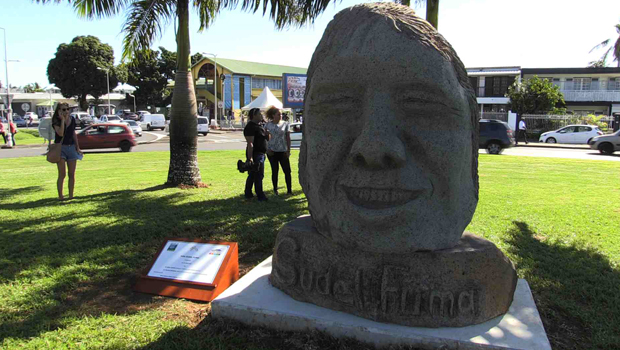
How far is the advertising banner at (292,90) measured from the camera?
33219 mm

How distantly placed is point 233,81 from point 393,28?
44.5 m

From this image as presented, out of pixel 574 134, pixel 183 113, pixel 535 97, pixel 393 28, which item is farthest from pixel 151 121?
pixel 393 28

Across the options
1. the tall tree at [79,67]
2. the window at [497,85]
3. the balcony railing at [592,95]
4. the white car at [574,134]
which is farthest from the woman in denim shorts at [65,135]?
the tall tree at [79,67]

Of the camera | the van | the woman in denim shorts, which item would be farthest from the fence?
the woman in denim shorts

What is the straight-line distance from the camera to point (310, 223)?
3633 millimetres

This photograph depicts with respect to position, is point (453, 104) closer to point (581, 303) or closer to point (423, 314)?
point (423, 314)

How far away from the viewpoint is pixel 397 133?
2.91 metres

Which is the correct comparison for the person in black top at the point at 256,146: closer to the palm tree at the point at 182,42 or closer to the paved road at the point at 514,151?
the palm tree at the point at 182,42

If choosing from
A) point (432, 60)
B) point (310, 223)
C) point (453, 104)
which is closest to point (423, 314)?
point (310, 223)

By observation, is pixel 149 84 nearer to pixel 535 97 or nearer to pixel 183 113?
pixel 535 97

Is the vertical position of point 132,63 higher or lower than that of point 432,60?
higher

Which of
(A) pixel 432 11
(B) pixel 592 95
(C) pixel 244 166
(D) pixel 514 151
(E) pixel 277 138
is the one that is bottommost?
(D) pixel 514 151

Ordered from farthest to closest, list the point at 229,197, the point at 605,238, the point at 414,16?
the point at 229,197 → the point at 605,238 → the point at 414,16

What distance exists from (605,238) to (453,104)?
13.3ft
